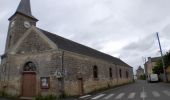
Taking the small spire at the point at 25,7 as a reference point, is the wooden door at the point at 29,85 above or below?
below

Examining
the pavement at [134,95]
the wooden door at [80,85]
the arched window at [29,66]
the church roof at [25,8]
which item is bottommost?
the pavement at [134,95]

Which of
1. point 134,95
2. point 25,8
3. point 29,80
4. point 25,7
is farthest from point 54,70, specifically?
point 25,7

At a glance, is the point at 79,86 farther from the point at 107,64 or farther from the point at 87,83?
the point at 107,64

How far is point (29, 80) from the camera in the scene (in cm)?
1914

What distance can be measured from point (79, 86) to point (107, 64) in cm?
1109

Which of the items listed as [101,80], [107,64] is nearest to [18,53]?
[101,80]

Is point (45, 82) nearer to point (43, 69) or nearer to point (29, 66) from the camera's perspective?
point (43, 69)

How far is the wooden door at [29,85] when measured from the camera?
61.6ft

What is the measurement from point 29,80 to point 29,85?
47 centimetres

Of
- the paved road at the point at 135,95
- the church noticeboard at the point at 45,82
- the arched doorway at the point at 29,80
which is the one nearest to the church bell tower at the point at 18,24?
the arched doorway at the point at 29,80

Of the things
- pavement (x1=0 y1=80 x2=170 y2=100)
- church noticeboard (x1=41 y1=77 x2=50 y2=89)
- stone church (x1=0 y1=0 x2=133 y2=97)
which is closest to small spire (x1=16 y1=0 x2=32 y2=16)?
stone church (x1=0 y1=0 x2=133 y2=97)

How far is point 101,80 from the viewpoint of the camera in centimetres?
2677

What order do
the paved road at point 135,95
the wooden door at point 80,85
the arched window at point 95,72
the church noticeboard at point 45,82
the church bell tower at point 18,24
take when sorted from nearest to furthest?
the paved road at point 135,95, the church noticeboard at point 45,82, the wooden door at point 80,85, the church bell tower at point 18,24, the arched window at point 95,72

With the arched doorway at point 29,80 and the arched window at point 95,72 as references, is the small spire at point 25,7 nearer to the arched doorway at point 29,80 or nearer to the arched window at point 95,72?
the arched doorway at point 29,80
